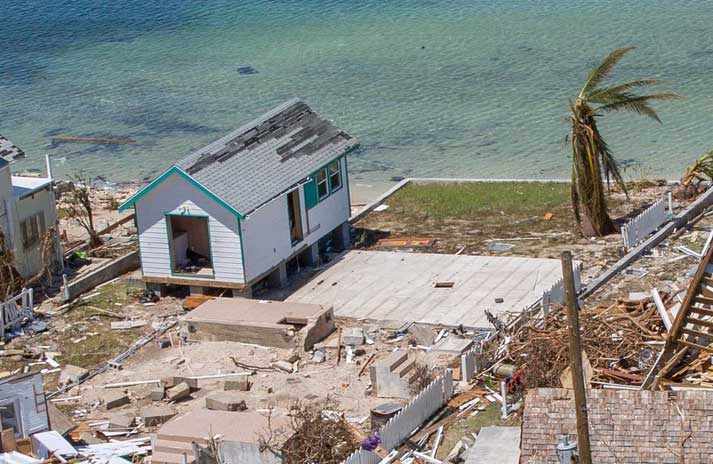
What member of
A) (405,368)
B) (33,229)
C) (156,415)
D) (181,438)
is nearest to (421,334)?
(405,368)

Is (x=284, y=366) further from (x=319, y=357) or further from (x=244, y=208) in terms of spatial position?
(x=244, y=208)

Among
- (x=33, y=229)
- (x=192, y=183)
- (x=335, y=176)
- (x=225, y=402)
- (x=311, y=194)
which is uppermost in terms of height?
(x=192, y=183)

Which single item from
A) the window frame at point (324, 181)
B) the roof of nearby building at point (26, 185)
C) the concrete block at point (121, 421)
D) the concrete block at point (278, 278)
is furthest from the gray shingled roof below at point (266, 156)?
the concrete block at point (121, 421)

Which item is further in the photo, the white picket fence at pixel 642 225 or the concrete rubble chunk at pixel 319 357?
the white picket fence at pixel 642 225

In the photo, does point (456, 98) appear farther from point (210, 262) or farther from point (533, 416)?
point (533, 416)

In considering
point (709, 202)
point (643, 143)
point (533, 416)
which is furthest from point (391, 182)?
point (533, 416)

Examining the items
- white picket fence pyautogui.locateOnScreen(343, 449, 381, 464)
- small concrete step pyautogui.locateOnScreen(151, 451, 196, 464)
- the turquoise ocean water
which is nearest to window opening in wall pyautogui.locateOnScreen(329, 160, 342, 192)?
the turquoise ocean water

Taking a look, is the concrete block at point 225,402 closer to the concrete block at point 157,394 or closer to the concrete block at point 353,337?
the concrete block at point 157,394
